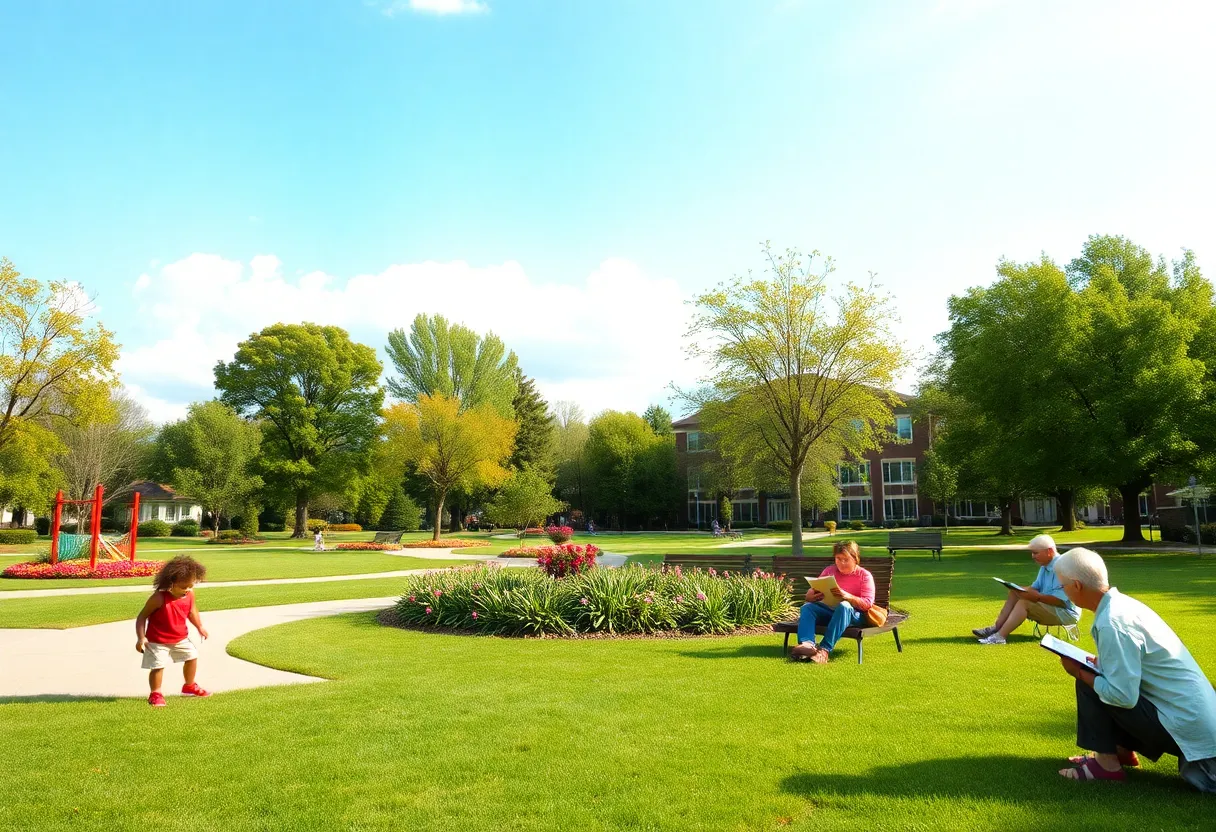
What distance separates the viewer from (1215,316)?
27531 millimetres

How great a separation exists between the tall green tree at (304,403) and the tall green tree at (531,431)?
15.2m

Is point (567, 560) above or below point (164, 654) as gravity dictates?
above

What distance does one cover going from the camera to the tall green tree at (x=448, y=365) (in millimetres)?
58156

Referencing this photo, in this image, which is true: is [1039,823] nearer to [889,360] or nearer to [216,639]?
[216,639]

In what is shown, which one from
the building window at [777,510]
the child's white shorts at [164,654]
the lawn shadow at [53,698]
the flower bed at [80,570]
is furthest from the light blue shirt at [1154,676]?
the building window at [777,510]

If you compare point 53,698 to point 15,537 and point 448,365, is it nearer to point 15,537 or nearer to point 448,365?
point 15,537

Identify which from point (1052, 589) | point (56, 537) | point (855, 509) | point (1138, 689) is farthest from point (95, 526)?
point (855, 509)

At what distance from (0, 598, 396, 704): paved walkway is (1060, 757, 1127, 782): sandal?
663 cm

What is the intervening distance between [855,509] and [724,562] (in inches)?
2478

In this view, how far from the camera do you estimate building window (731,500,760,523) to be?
77.3 m

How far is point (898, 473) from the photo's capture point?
71500 millimetres

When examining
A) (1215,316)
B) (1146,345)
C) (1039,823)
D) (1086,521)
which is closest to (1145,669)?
(1039,823)

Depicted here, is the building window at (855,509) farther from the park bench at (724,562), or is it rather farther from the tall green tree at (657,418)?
the park bench at (724,562)

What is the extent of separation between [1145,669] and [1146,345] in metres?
26.3
